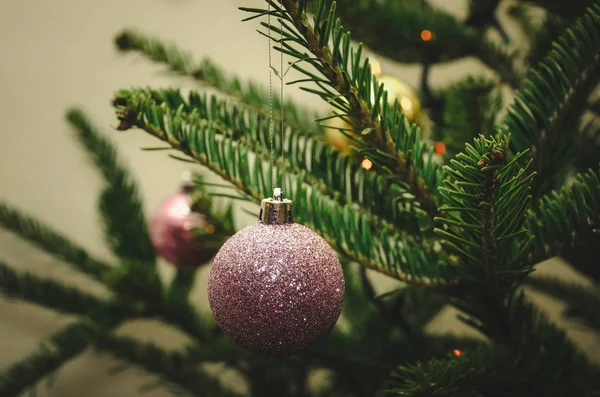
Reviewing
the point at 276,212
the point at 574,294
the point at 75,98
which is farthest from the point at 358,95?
the point at 75,98

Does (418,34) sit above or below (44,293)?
above

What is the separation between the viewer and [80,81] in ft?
3.34

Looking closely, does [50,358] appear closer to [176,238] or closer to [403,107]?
[176,238]

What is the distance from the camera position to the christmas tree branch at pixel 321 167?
1.16ft

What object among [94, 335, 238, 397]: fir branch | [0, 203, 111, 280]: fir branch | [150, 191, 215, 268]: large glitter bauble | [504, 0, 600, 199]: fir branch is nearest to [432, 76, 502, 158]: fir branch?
[504, 0, 600, 199]: fir branch

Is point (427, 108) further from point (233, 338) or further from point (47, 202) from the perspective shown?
point (47, 202)

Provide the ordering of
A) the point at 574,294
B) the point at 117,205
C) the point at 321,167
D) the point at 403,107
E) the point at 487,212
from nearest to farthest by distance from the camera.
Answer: the point at 487,212 < the point at 321,167 < the point at 403,107 < the point at 574,294 < the point at 117,205

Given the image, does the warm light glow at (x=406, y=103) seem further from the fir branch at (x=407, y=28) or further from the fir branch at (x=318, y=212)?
the fir branch at (x=318, y=212)

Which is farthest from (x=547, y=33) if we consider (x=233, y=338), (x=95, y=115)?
(x=95, y=115)

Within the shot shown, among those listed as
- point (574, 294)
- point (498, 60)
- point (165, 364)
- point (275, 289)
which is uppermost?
point (498, 60)

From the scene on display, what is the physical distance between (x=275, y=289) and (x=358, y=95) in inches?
4.6

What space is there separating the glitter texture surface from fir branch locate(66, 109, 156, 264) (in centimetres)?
49

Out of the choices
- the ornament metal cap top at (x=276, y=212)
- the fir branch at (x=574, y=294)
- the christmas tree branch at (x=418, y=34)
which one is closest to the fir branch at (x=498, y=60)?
Answer: the christmas tree branch at (x=418, y=34)

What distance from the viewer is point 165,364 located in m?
0.67
